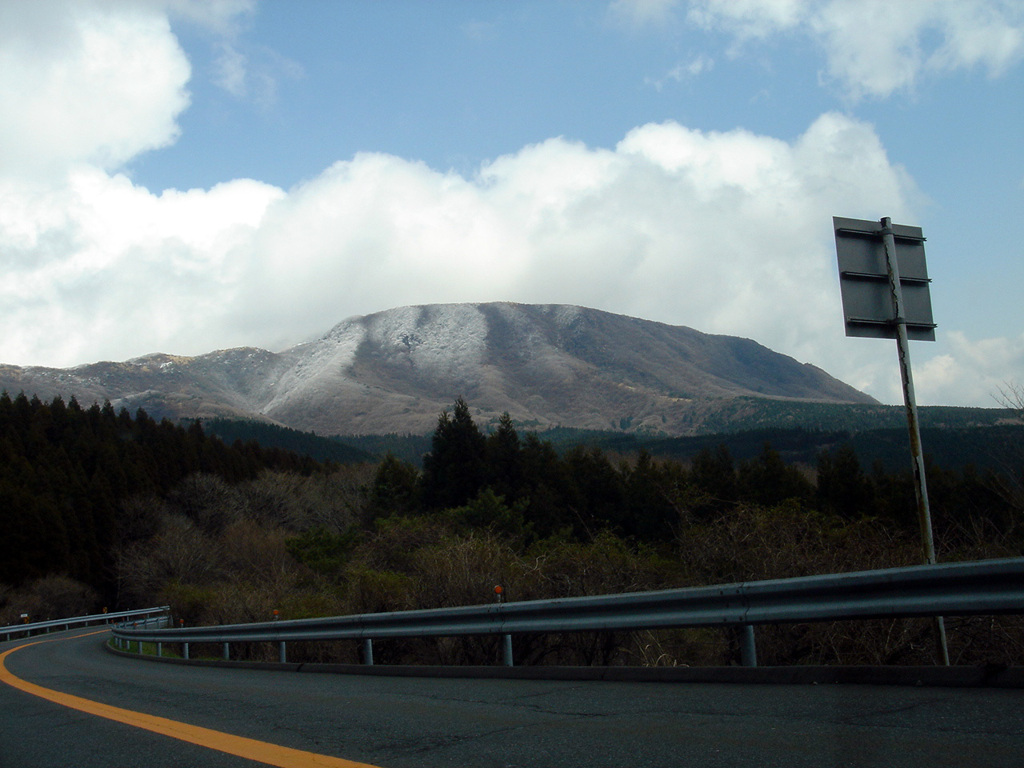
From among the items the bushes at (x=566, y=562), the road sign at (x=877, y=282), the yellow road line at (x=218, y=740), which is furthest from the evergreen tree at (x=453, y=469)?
the road sign at (x=877, y=282)

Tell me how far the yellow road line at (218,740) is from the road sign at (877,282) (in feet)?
18.5

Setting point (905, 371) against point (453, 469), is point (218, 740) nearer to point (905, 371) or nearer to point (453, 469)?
point (905, 371)

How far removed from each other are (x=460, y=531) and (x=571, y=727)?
1120 inches

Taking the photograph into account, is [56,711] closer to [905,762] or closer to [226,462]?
[905,762]

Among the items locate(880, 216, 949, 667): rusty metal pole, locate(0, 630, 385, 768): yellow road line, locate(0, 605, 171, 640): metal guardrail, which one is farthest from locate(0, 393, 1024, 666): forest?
locate(0, 630, 385, 768): yellow road line

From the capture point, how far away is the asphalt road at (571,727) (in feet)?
12.8

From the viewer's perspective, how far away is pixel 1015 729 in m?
3.92

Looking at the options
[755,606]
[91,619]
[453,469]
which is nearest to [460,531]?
[453,469]

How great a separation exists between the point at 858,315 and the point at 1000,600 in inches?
129

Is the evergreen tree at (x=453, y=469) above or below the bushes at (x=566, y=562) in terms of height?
above

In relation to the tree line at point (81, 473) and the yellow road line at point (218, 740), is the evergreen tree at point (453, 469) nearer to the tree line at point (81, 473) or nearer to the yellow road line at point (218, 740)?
the tree line at point (81, 473)

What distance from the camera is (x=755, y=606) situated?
611cm

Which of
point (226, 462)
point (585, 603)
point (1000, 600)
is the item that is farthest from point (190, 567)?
point (1000, 600)

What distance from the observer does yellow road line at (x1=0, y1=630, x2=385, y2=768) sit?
4375 millimetres
